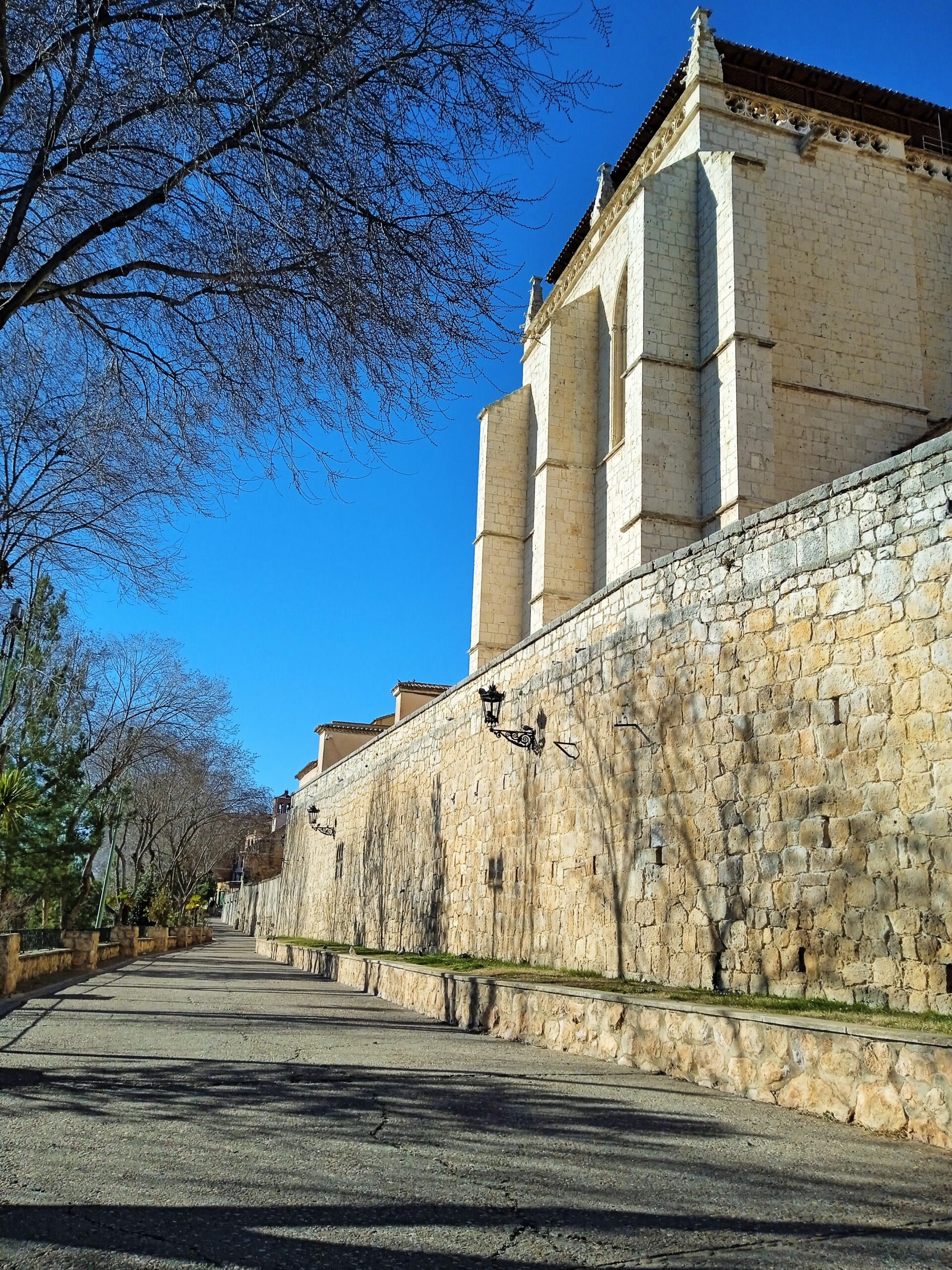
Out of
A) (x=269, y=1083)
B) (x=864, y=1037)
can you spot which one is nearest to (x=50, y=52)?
(x=269, y=1083)

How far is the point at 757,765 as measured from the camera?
25.5 ft

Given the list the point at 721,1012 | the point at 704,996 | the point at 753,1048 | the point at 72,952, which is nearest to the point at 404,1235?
the point at 753,1048

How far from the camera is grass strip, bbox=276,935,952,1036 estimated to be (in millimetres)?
5495

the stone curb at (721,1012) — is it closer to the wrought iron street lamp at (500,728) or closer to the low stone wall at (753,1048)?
the low stone wall at (753,1048)

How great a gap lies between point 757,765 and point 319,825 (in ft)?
71.5

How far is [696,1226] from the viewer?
314cm

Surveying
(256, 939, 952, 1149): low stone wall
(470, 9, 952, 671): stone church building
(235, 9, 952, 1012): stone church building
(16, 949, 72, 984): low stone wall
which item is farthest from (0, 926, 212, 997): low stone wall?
(470, 9, 952, 671): stone church building

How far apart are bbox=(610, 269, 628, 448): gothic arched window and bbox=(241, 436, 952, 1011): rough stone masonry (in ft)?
36.0

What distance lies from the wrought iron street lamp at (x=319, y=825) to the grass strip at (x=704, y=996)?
12822 mm

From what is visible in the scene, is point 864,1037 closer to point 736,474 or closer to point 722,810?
point 722,810

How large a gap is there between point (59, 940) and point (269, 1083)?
47.2 ft

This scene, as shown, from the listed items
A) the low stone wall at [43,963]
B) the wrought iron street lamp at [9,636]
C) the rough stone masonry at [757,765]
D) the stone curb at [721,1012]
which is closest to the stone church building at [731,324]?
the rough stone masonry at [757,765]

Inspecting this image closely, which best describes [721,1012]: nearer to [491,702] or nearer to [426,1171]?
[426,1171]

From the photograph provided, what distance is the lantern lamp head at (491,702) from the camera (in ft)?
44.4
